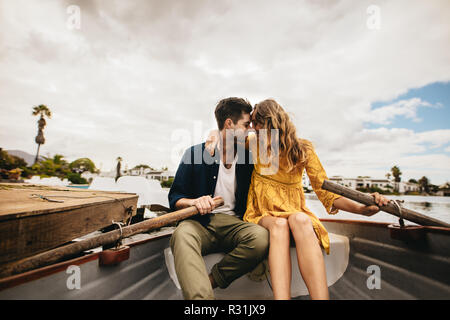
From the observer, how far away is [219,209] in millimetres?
2070

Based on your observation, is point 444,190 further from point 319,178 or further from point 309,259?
point 309,259

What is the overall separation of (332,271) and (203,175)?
1.44m

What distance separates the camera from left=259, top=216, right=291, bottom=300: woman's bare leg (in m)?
1.28

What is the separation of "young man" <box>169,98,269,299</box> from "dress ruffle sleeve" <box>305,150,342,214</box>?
55 centimetres

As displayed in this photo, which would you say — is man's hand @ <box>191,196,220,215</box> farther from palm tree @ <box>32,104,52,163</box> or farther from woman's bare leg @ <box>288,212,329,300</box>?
palm tree @ <box>32,104,52,163</box>

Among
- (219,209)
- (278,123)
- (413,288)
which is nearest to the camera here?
(413,288)

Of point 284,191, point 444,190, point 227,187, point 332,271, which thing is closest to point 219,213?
point 227,187

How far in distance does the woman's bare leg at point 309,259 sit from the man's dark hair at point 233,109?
1116 millimetres

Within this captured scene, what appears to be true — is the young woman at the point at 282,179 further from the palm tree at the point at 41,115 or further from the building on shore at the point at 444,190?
the building on shore at the point at 444,190

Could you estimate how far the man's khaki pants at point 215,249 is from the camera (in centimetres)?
119

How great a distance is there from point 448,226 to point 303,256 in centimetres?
117

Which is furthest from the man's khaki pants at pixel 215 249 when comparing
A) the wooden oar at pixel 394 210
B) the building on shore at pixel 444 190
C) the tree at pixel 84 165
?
the building on shore at pixel 444 190
